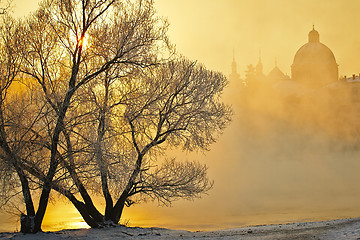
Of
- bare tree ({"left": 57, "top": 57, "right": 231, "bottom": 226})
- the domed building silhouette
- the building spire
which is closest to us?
bare tree ({"left": 57, "top": 57, "right": 231, "bottom": 226})

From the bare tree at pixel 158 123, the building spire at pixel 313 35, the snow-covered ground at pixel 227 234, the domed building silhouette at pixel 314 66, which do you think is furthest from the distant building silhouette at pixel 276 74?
the snow-covered ground at pixel 227 234

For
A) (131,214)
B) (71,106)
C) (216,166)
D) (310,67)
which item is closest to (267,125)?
(216,166)

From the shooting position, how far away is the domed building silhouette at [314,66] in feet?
306

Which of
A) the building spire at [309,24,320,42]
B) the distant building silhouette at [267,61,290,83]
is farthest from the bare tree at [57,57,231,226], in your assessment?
the building spire at [309,24,320,42]

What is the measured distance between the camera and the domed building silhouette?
93312 millimetres

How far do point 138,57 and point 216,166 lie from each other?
30378mm

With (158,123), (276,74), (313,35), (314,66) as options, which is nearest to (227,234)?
(158,123)

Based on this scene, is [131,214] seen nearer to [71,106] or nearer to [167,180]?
[167,180]

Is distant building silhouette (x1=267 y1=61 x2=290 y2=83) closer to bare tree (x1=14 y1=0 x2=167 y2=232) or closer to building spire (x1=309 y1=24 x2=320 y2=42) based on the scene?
building spire (x1=309 y1=24 x2=320 y2=42)

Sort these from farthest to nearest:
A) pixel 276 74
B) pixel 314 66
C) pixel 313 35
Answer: pixel 276 74, pixel 313 35, pixel 314 66

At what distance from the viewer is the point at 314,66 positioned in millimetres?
93375

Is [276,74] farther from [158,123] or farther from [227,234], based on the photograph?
[227,234]

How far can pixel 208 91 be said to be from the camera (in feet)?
51.6

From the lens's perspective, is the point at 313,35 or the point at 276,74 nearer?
the point at 313,35
